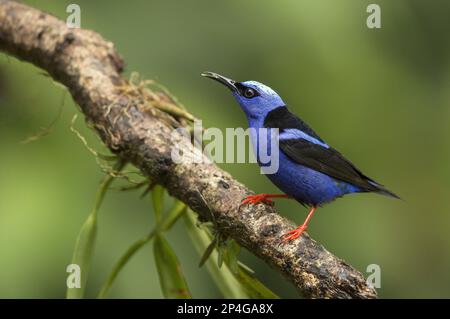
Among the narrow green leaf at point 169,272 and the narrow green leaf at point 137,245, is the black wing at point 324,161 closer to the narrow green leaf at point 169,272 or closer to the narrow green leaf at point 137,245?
the narrow green leaf at point 137,245

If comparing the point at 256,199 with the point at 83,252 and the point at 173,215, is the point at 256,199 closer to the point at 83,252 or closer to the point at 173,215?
the point at 173,215

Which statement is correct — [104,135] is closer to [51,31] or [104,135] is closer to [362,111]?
[51,31]

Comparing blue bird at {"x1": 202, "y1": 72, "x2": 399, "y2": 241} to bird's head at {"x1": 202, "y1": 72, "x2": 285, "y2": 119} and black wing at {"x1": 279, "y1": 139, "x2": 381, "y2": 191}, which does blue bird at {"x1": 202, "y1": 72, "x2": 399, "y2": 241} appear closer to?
black wing at {"x1": 279, "y1": 139, "x2": 381, "y2": 191}

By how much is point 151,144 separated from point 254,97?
739mm

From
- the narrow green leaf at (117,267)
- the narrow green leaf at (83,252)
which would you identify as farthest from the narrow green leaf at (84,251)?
the narrow green leaf at (117,267)

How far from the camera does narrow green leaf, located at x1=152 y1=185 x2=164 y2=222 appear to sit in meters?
4.05

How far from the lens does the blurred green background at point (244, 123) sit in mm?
4121

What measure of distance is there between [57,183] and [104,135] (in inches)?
16.5

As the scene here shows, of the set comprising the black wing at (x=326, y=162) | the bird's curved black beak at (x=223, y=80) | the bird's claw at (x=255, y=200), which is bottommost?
the bird's claw at (x=255, y=200)

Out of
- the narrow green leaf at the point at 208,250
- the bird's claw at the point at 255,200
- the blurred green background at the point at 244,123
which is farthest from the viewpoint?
the blurred green background at the point at 244,123

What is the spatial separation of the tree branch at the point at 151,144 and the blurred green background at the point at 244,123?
0.31 meters

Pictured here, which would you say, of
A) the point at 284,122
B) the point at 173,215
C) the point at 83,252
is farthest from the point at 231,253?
the point at 284,122

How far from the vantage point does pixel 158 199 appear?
4078 mm

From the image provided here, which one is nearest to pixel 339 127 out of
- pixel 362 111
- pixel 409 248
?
pixel 362 111
